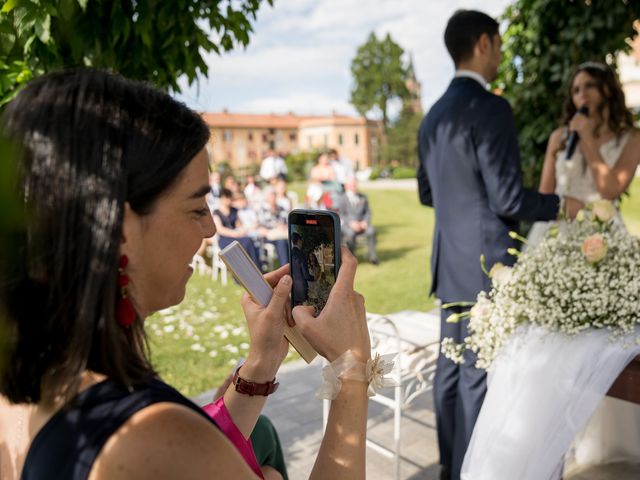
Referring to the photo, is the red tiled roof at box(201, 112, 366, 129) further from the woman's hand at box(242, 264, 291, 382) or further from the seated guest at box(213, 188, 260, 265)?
the woman's hand at box(242, 264, 291, 382)

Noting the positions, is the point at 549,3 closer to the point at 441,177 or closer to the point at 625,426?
the point at 441,177

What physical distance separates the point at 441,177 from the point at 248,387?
1.91 meters

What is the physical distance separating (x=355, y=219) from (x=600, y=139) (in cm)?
794

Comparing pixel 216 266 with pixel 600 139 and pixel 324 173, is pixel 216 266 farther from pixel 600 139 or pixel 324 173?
pixel 600 139

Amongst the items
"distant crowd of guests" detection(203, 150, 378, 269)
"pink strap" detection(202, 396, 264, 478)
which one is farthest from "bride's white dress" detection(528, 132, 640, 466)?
"distant crowd of guests" detection(203, 150, 378, 269)

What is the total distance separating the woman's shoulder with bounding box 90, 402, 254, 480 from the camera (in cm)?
94

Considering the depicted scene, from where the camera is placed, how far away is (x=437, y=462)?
370 cm

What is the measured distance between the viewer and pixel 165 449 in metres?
0.96

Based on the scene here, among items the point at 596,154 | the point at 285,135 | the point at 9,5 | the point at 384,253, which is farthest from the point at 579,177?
the point at 285,135

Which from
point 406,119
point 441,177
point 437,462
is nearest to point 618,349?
point 441,177

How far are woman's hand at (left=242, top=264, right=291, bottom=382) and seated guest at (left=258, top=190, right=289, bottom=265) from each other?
931 centimetres

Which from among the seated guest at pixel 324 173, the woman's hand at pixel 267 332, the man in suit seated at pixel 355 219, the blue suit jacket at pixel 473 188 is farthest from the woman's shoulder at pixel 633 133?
the seated guest at pixel 324 173

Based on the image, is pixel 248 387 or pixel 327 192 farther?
pixel 327 192

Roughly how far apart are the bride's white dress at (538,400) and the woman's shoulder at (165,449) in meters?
1.72
